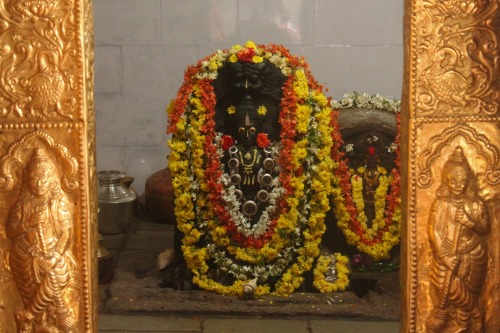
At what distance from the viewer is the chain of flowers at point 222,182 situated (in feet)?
17.9

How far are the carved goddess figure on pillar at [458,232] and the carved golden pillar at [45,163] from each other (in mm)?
1200

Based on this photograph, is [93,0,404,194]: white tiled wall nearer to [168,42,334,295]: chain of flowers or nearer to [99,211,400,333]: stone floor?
[168,42,334,295]: chain of flowers

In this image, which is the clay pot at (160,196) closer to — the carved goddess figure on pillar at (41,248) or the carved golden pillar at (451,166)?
the carved goddess figure on pillar at (41,248)

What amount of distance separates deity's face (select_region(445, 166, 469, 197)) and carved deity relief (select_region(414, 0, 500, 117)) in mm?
195

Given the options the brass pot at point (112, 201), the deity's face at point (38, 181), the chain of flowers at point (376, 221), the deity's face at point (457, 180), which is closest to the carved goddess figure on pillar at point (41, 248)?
the deity's face at point (38, 181)

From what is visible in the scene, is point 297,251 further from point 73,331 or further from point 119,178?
point 73,331

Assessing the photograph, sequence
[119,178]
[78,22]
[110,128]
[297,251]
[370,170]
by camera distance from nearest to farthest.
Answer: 1. [78,22]
2. [297,251]
3. [370,170]
4. [119,178]
5. [110,128]

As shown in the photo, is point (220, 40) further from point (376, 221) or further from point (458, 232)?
point (458, 232)

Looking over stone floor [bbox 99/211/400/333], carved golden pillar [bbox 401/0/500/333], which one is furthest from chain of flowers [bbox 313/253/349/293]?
carved golden pillar [bbox 401/0/500/333]

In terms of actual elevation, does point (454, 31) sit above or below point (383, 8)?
below

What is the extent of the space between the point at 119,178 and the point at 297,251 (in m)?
1.91

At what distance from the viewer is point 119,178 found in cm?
696

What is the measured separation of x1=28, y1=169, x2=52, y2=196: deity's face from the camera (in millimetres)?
3062

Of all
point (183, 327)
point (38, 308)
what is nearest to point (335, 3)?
point (183, 327)
